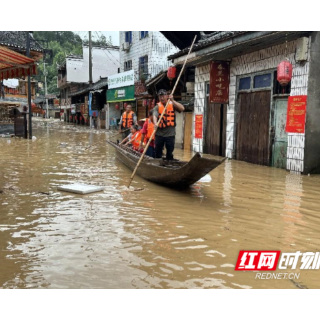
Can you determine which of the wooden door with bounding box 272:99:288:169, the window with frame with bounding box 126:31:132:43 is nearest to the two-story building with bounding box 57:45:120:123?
the window with frame with bounding box 126:31:132:43

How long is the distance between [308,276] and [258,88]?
8421mm

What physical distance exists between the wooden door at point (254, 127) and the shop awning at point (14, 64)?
22.0 feet

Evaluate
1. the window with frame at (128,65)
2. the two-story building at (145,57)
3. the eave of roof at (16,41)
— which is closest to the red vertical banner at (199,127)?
the two-story building at (145,57)

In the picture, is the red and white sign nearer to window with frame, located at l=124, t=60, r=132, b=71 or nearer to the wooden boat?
the wooden boat

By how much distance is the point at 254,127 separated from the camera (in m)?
10.8

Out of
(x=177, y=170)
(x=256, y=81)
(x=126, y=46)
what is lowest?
(x=177, y=170)

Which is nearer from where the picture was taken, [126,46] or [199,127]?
[199,127]

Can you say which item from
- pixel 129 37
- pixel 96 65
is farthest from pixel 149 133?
pixel 96 65

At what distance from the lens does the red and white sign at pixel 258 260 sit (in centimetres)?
326

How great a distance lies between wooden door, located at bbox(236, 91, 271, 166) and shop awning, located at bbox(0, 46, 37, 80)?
22.0ft

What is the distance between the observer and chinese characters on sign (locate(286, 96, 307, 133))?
8695 mm

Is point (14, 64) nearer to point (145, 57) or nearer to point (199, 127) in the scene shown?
point (199, 127)

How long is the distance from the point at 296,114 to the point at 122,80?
20.8 meters

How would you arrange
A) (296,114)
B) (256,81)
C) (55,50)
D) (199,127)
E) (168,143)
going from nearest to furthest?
(168,143) < (296,114) < (256,81) < (199,127) < (55,50)
